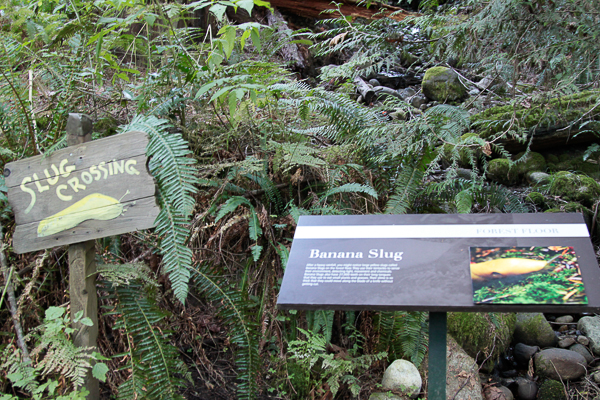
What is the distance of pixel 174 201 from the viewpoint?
2201 mm

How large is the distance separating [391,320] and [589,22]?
220 cm

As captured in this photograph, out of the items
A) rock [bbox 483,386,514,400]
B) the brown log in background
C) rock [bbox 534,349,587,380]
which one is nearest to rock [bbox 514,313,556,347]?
rock [bbox 534,349,587,380]

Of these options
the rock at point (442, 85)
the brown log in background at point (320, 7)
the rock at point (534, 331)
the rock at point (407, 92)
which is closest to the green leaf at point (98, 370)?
the rock at point (534, 331)

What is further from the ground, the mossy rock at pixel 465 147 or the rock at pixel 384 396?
the mossy rock at pixel 465 147

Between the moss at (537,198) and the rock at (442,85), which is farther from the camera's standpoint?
the rock at (442,85)

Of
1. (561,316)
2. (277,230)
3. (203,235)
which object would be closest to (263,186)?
(277,230)

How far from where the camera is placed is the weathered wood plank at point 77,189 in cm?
212

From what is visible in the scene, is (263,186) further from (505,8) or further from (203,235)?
(505,8)

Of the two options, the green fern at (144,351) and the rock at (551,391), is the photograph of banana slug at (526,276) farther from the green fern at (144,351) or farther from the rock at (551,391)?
the rock at (551,391)

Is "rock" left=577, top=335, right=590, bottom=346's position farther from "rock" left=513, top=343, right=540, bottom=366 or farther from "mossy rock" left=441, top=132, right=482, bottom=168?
"mossy rock" left=441, top=132, right=482, bottom=168

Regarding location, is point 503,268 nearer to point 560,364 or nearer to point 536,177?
point 560,364

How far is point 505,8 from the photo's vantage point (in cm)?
273

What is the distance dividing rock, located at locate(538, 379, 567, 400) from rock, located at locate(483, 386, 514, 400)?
240mm

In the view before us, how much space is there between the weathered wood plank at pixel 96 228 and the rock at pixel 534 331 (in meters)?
3.01
